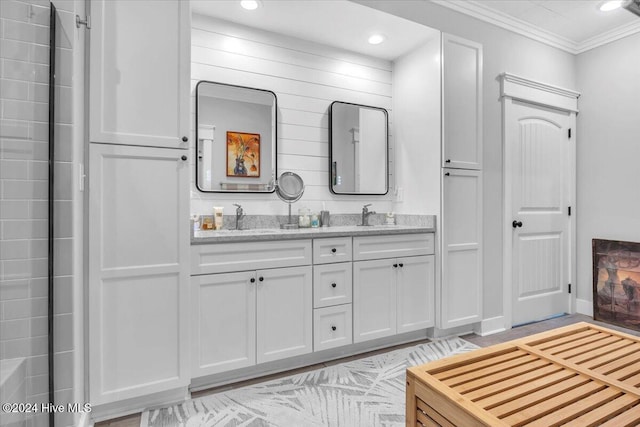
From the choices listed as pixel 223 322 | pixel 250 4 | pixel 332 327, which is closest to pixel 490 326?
pixel 332 327

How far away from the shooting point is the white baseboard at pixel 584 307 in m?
3.41

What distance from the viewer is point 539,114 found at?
3.27 metres

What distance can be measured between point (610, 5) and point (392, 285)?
2879 mm

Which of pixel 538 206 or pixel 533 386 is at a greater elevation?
pixel 538 206

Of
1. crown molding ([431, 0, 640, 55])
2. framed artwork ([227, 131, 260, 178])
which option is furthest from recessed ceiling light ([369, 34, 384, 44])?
framed artwork ([227, 131, 260, 178])

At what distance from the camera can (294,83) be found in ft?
9.21

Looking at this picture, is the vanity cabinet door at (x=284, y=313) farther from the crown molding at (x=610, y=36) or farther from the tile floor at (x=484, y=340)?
the crown molding at (x=610, y=36)

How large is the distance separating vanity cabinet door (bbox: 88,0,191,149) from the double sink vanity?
64cm

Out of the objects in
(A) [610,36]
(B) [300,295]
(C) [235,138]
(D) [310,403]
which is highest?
(A) [610,36]

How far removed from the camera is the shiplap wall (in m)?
2.52

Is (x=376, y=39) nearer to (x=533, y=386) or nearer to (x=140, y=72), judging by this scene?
(x=140, y=72)

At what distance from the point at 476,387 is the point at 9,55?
181cm

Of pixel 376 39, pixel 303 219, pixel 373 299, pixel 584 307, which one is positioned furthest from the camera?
pixel 584 307

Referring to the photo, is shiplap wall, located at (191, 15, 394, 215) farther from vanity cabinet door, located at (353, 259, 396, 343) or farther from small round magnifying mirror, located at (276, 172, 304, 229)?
vanity cabinet door, located at (353, 259, 396, 343)
